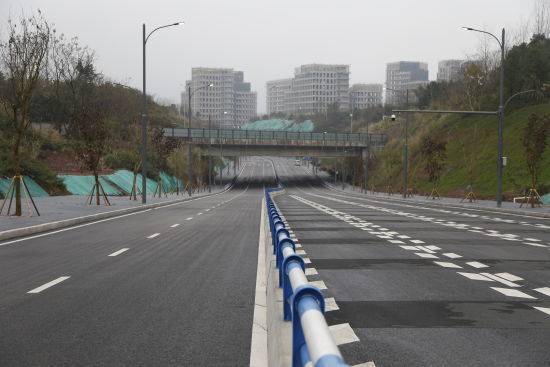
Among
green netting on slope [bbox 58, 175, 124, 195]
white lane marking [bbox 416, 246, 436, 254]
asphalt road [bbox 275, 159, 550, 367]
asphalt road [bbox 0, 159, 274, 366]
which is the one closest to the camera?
asphalt road [bbox 0, 159, 274, 366]

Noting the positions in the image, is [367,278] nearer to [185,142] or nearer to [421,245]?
[421,245]

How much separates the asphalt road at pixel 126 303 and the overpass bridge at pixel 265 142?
278ft

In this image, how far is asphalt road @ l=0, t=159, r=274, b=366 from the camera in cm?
547

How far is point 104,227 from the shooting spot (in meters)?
20.5

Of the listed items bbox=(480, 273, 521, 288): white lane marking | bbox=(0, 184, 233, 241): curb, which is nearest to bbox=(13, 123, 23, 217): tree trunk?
bbox=(0, 184, 233, 241): curb

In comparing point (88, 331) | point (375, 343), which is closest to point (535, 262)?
point (375, 343)

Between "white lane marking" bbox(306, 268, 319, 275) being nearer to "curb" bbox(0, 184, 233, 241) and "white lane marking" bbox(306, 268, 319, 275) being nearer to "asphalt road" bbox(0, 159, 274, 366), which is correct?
"asphalt road" bbox(0, 159, 274, 366)

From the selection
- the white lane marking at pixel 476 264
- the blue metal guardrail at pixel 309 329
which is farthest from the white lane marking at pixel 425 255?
the blue metal guardrail at pixel 309 329

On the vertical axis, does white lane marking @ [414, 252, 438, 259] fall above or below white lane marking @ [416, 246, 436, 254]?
above

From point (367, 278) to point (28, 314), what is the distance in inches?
199

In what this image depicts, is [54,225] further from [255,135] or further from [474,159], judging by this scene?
[255,135]

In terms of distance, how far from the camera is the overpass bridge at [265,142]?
9956 centimetres

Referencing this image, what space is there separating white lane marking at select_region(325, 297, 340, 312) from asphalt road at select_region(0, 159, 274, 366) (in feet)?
2.94

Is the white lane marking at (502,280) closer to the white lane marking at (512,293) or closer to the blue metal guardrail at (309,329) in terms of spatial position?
the white lane marking at (512,293)
